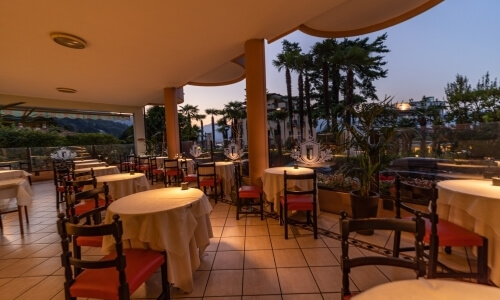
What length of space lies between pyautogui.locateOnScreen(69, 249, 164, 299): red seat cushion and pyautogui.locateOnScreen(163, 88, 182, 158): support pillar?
20.7 ft

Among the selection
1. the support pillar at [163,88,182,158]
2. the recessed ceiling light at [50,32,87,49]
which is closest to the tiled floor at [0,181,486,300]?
the recessed ceiling light at [50,32,87,49]

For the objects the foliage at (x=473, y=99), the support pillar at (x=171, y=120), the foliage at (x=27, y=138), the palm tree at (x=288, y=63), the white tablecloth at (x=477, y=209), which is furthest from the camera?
the palm tree at (x=288, y=63)

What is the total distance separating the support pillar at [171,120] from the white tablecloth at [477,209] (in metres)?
7.10

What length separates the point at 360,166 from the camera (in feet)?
9.69

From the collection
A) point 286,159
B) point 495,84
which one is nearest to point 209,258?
point 286,159

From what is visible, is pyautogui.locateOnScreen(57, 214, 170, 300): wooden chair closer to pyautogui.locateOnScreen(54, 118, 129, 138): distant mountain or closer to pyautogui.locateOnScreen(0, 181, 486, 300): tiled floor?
pyautogui.locateOnScreen(0, 181, 486, 300): tiled floor

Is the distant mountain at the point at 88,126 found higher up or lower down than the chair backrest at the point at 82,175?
higher up

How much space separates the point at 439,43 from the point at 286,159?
553 cm

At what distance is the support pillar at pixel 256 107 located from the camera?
4086 millimetres

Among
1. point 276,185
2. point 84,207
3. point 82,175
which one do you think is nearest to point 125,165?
point 82,175

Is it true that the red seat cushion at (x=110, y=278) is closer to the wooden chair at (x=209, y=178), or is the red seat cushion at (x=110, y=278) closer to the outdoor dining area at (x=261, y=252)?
the outdoor dining area at (x=261, y=252)

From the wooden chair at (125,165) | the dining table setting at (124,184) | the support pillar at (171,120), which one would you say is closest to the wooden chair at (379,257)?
the dining table setting at (124,184)

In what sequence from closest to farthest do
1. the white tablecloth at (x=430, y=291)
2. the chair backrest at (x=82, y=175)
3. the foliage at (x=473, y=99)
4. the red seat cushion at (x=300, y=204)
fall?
the white tablecloth at (x=430, y=291) < the red seat cushion at (x=300, y=204) < the chair backrest at (x=82, y=175) < the foliage at (x=473, y=99)

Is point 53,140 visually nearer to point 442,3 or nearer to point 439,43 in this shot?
point 442,3
